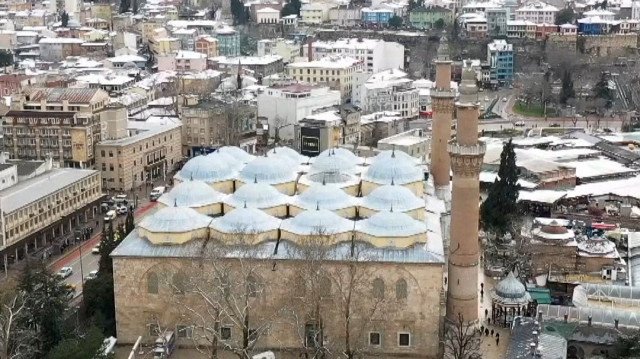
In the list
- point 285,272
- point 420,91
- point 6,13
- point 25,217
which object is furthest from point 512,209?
point 6,13

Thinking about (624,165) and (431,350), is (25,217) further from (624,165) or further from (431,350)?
(624,165)

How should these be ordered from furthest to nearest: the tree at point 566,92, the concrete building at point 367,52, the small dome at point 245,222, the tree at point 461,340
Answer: the concrete building at point 367,52 → the tree at point 566,92 → the small dome at point 245,222 → the tree at point 461,340

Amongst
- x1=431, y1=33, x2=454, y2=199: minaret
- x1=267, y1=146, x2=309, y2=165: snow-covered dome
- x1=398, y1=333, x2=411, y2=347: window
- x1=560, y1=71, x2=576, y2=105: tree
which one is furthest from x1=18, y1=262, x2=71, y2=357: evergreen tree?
x1=560, y1=71, x2=576, y2=105: tree

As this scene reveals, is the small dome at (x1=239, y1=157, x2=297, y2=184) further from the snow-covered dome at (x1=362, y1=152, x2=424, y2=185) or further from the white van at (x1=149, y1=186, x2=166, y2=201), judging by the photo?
the white van at (x1=149, y1=186, x2=166, y2=201)

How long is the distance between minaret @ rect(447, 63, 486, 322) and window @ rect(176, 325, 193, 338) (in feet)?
24.4

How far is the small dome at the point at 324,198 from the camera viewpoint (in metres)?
27.1

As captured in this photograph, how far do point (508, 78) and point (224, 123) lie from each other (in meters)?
34.0

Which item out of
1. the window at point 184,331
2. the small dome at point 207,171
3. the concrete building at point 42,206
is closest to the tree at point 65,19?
the concrete building at point 42,206

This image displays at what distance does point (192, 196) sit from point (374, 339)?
7.53 metres

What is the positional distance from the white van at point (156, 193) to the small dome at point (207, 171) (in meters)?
11.7

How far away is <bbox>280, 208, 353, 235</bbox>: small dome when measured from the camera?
24812 millimetres

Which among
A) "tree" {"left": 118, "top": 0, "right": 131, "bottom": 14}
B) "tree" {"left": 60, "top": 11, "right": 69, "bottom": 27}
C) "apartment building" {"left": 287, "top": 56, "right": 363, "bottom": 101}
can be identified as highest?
"tree" {"left": 118, "top": 0, "right": 131, "bottom": 14}

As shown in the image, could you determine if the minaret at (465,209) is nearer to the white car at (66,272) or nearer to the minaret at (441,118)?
the minaret at (441,118)

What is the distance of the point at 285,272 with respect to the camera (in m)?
24.1
